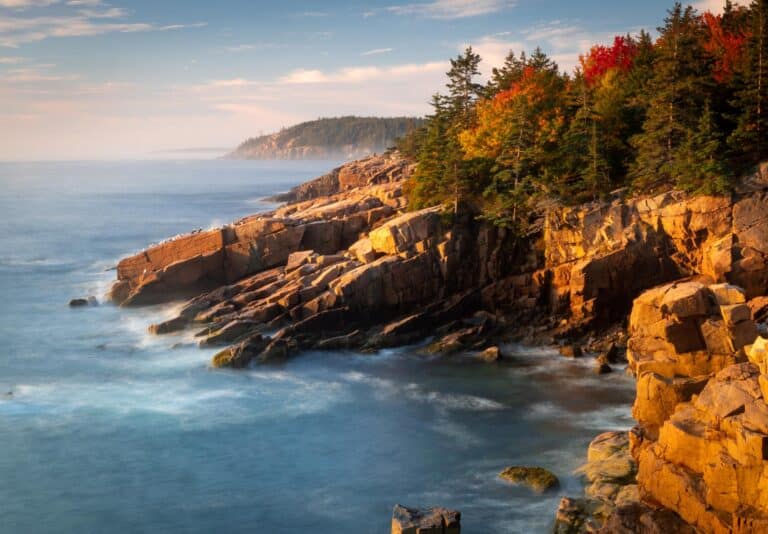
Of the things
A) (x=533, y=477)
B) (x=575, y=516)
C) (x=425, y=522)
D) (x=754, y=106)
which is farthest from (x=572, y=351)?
(x=425, y=522)

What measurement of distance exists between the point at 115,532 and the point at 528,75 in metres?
50.6

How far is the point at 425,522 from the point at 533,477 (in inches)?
254

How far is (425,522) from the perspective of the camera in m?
23.9

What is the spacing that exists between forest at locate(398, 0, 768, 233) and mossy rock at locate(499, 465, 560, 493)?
22.2 meters

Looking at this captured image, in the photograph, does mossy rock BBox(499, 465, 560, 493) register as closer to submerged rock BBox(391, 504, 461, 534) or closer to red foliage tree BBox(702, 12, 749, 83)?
submerged rock BBox(391, 504, 461, 534)

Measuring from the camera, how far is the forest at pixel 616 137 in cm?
4594

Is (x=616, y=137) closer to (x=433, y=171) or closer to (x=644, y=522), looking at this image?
(x=433, y=171)

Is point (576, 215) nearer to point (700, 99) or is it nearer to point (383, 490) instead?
point (700, 99)

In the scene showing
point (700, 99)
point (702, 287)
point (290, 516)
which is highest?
point (700, 99)

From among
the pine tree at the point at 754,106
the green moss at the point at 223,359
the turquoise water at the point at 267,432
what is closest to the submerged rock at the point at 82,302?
Answer: the turquoise water at the point at 267,432

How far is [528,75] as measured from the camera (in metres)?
65.1

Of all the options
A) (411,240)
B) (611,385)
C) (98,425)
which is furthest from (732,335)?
(98,425)

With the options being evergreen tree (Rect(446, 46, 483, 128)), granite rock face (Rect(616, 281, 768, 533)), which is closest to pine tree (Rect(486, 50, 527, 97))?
evergreen tree (Rect(446, 46, 483, 128))

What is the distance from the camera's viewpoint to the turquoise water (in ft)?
92.9
